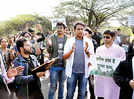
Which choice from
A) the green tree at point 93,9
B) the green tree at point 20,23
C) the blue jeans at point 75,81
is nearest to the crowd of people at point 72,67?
the blue jeans at point 75,81

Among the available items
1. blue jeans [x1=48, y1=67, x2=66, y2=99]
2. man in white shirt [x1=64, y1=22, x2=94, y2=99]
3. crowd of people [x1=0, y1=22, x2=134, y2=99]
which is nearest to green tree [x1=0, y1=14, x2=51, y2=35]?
crowd of people [x1=0, y1=22, x2=134, y2=99]

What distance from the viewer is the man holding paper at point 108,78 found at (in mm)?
2642

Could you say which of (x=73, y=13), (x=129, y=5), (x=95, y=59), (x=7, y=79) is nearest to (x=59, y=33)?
(x=95, y=59)

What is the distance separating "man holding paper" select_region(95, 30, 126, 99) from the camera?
104 inches

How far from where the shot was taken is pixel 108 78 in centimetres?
268

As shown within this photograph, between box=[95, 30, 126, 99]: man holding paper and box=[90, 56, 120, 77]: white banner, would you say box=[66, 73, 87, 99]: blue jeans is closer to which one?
box=[95, 30, 126, 99]: man holding paper

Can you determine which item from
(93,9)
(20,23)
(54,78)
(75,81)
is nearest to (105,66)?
(75,81)

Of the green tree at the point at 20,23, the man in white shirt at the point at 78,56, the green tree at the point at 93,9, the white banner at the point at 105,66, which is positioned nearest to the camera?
the white banner at the point at 105,66

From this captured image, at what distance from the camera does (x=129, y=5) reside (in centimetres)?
1373

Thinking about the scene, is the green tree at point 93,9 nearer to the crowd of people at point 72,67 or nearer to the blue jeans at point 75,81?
the crowd of people at point 72,67

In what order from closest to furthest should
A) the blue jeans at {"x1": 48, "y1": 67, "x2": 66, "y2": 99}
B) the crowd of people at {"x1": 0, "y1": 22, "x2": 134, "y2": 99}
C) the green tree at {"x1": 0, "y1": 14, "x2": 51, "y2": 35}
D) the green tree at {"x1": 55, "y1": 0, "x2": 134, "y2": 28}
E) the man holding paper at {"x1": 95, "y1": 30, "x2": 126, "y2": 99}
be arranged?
the crowd of people at {"x1": 0, "y1": 22, "x2": 134, "y2": 99} → the man holding paper at {"x1": 95, "y1": 30, "x2": 126, "y2": 99} → the blue jeans at {"x1": 48, "y1": 67, "x2": 66, "y2": 99} → the green tree at {"x1": 55, "y1": 0, "x2": 134, "y2": 28} → the green tree at {"x1": 0, "y1": 14, "x2": 51, "y2": 35}

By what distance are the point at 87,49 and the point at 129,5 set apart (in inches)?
490

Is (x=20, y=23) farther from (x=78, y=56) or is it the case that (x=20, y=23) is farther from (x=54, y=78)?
(x=78, y=56)

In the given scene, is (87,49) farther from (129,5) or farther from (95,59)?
(129,5)
